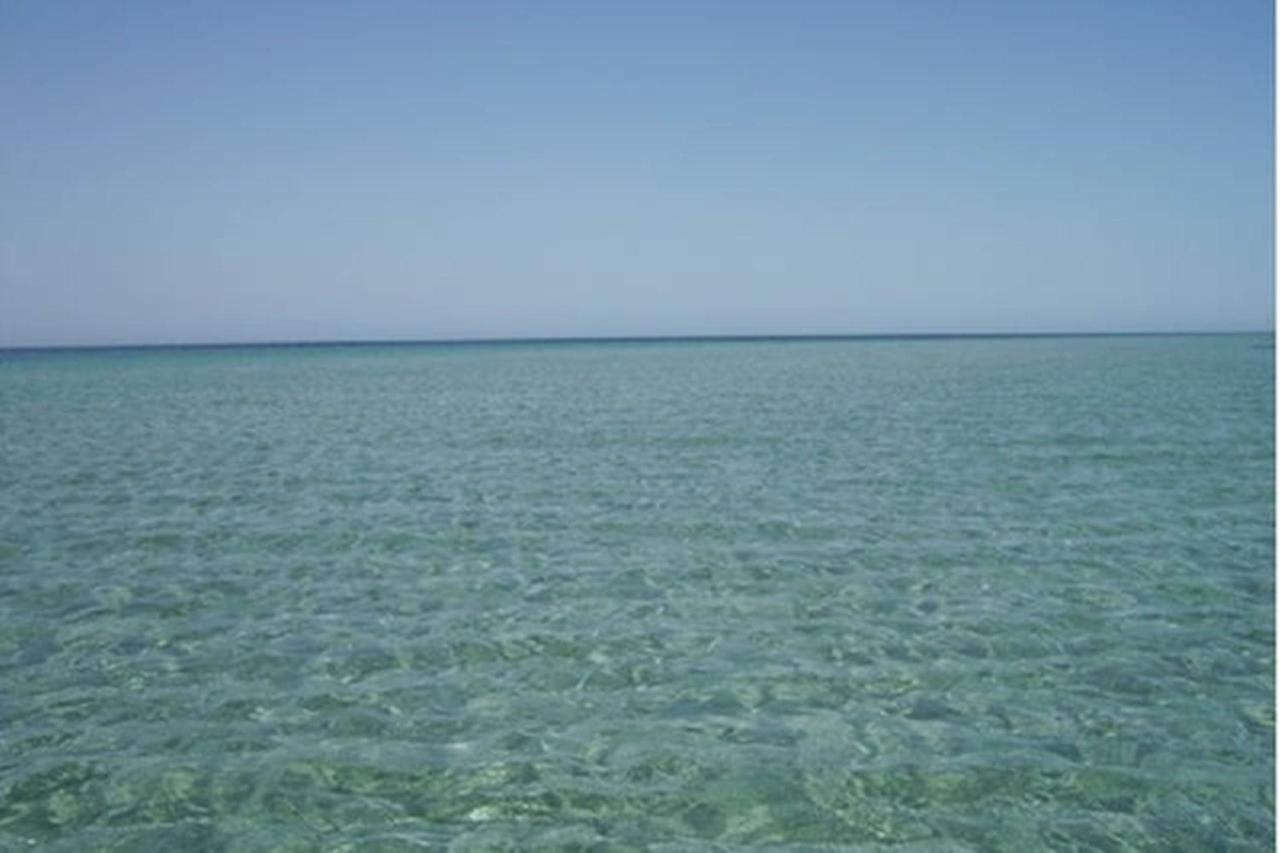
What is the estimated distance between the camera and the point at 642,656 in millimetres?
10742

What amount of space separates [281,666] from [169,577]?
4.84m

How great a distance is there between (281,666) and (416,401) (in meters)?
41.8

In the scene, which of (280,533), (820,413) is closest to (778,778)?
(280,533)

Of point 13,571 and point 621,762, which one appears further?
point 13,571

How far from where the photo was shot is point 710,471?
2408 centimetres

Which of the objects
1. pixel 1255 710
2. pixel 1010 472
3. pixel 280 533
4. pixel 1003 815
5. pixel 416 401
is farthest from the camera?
pixel 416 401

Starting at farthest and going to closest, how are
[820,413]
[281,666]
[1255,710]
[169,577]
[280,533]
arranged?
[820,413] → [280,533] → [169,577] → [281,666] → [1255,710]

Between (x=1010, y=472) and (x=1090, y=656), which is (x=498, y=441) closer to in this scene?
(x=1010, y=472)

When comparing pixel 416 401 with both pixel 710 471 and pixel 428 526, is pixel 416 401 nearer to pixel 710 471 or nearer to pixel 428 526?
pixel 710 471

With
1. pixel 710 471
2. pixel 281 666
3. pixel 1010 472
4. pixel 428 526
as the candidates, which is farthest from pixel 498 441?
pixel 281 666

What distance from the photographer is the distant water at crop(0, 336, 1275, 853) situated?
7457mm

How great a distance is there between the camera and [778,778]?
26.0 feet

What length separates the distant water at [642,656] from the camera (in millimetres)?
7457

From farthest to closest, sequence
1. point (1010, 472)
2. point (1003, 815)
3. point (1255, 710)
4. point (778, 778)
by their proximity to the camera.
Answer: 1. point (1010, 472)
2. point (1255, 710)
3. point (778, 778)
4. point (1003, 815)
